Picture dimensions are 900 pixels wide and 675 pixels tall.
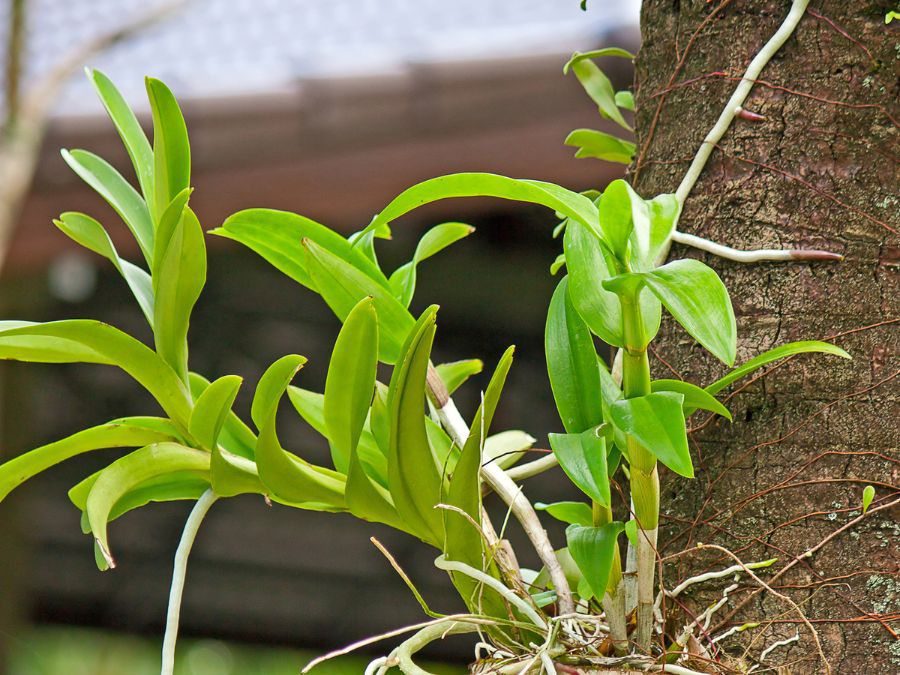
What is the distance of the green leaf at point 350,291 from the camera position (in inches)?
19.4

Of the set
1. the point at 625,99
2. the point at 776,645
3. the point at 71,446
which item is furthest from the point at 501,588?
the point at 625,99

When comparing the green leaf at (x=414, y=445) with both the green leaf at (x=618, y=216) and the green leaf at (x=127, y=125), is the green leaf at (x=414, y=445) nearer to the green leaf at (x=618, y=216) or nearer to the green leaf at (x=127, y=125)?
the green leaf at (x=618, y=216)

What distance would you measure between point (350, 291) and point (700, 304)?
20 cm

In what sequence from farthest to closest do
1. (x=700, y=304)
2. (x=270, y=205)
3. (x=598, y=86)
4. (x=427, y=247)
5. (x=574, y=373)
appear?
1. (x=270, y=205)
2. (x=598, y=86)
3. (x=427, y=247)
4. (x=574, y=373)
5. (x=700, y=304)

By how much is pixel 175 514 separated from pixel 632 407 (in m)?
3.49

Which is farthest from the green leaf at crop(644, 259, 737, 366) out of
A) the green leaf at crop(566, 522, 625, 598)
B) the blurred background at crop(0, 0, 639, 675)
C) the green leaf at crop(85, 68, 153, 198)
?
the blurred background at crop(0, 0, 639, 675)

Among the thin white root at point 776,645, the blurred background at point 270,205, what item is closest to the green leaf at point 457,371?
the thin white root at point 776,645

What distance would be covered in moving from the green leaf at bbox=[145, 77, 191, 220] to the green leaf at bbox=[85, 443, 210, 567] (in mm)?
142

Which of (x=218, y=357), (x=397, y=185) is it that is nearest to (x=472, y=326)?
(x=218, y=357)

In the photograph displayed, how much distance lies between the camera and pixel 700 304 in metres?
0.38

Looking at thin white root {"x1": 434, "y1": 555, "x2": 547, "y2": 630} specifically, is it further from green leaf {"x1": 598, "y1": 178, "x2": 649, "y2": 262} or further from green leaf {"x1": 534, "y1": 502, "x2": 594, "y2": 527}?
green leaf {"x1": 598, "y1": 178, "x2": 649, "y2": 262}

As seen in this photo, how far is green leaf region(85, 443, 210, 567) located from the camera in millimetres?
470

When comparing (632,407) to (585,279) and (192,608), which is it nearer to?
(585,279)

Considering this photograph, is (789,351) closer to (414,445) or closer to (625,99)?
(414,445)
